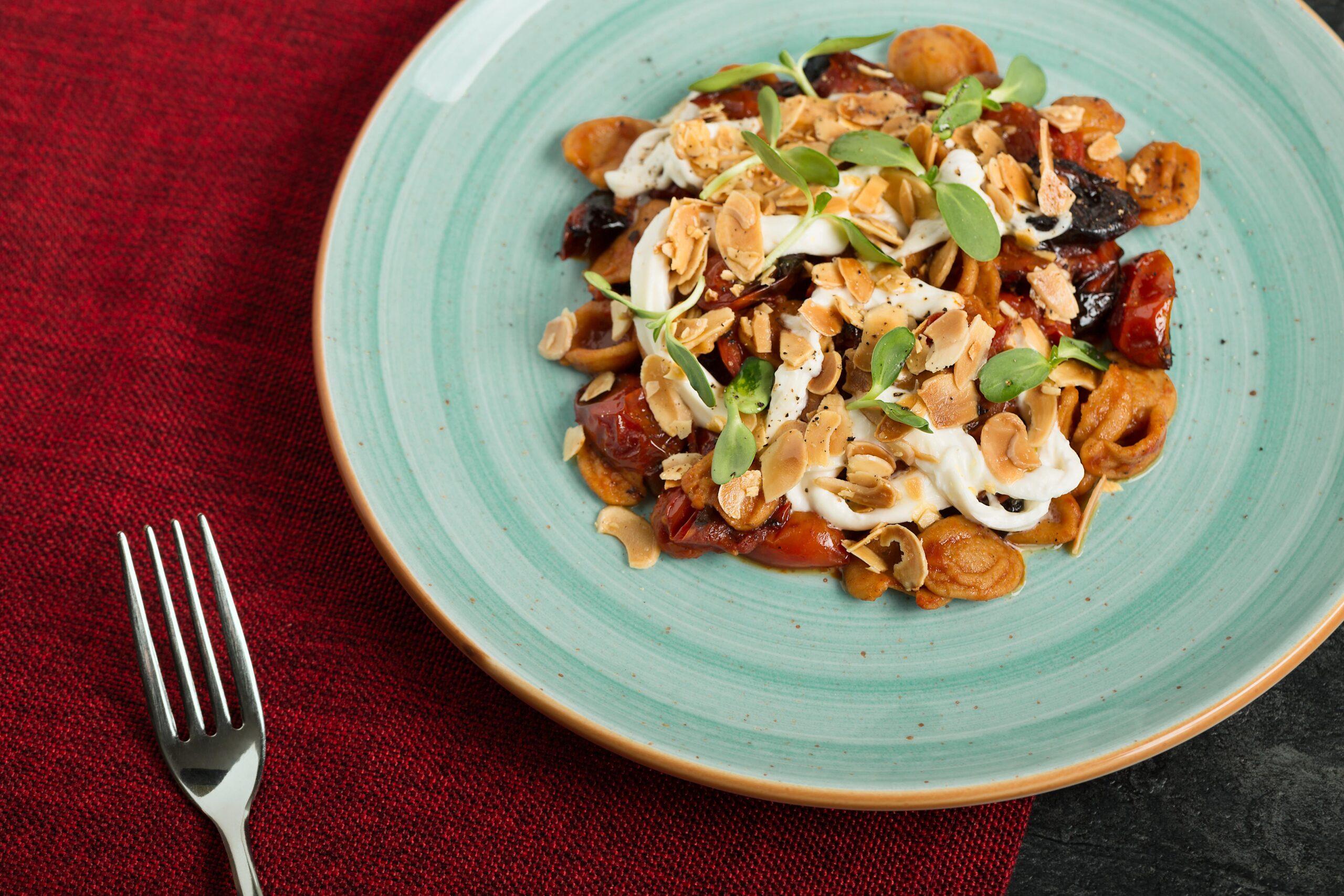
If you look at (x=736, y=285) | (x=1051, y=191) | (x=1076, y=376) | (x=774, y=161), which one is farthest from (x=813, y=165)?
(x=1076, y=376)

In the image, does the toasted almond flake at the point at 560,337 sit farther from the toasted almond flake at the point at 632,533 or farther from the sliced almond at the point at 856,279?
the sliced almond at the point at 856,279

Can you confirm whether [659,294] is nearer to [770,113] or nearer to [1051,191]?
[770,113]

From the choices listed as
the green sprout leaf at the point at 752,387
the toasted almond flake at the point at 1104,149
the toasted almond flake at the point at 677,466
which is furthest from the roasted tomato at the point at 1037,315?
the toasted almond flake at the point at 677,466

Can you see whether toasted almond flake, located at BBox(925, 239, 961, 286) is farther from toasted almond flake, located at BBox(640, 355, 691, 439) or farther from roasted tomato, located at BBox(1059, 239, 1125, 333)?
toasted almond flake, located at BBox(640, 355, 691, 439)

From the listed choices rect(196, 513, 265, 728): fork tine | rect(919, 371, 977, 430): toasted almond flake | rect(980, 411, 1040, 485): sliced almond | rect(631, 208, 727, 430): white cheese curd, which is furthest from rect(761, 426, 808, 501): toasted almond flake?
rect(196, 513, 265, 728): fork tine

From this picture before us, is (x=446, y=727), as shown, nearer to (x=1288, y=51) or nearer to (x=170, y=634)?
(x=170, y=634)

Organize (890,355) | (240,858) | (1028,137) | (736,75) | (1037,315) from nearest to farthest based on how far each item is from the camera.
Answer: (890,355)
(240,858)
(1037,315)
(1028,137)
(736,75)
